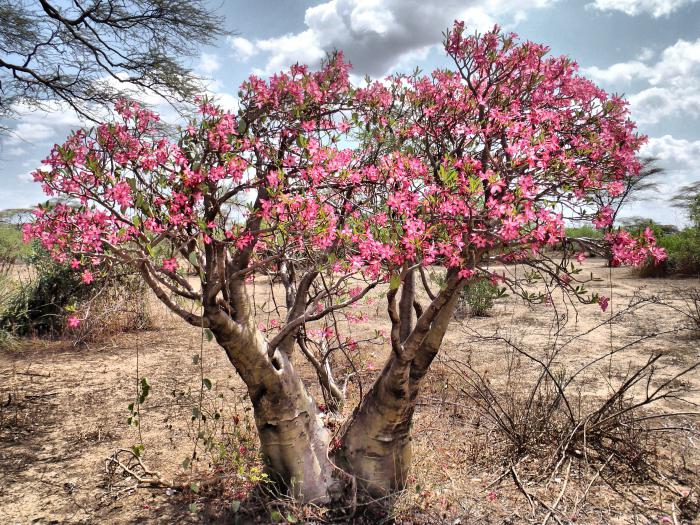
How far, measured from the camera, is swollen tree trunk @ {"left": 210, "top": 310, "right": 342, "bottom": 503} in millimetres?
2699

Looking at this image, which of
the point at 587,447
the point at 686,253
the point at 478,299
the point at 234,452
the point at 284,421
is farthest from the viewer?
the point at 686,253

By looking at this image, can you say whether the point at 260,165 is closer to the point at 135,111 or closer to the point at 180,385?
the point at 135,111

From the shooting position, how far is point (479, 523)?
288 centimetres

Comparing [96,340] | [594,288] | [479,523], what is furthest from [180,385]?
[594,288]

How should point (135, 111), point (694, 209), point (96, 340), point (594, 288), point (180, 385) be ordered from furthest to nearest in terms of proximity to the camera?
point (694, 209)
point (594, 288)
point (96, 340)
point (180, 385)
point (135, 111)

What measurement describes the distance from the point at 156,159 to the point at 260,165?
59 centimetres

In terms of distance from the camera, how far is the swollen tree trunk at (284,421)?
270 cm

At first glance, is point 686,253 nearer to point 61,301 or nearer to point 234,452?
point 234,452

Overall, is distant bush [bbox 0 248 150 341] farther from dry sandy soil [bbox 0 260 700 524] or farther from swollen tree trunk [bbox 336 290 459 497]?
swollen tree trunk [bbox 336 290 459 497]

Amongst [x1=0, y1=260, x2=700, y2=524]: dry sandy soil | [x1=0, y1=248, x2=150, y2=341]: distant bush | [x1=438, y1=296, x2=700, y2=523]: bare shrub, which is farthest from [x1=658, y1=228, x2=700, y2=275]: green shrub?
[x1=0, y1=248, x2=150, y2=341]: distant bush

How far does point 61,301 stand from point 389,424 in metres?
6.62

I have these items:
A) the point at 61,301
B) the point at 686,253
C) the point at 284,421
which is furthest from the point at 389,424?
the point at 686,253

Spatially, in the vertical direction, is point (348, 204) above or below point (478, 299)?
above

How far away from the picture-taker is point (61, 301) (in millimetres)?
7484
